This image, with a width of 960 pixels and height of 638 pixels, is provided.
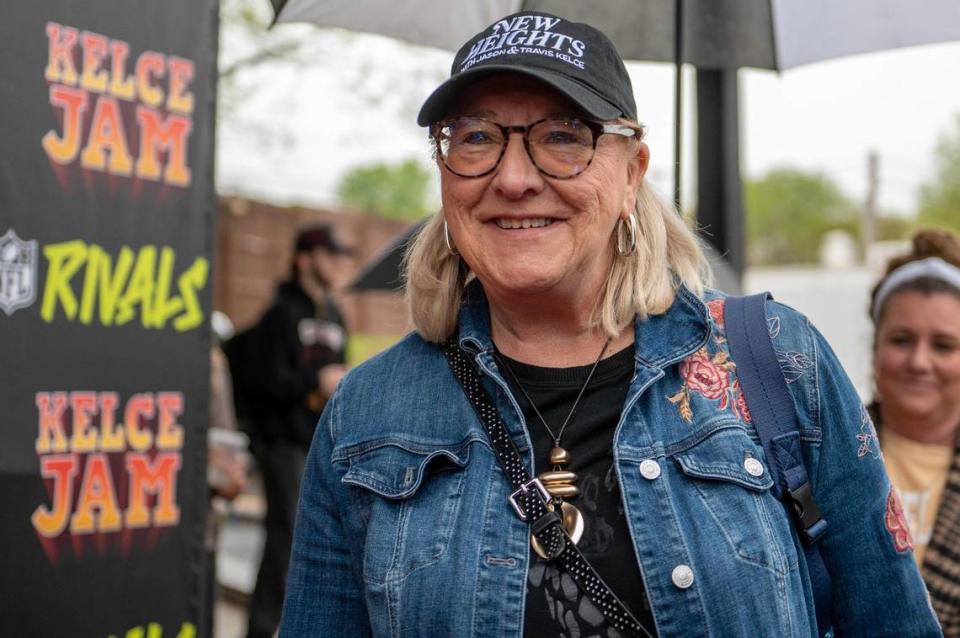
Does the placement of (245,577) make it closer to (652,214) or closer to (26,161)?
(26,161)

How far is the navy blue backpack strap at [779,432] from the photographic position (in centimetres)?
186

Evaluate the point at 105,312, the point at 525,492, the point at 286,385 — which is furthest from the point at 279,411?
the point at 525,492

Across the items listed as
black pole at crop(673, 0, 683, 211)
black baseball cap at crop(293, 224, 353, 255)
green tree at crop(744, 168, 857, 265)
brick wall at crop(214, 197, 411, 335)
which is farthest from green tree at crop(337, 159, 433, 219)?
black pole at crop(673, 0, 683, 211)

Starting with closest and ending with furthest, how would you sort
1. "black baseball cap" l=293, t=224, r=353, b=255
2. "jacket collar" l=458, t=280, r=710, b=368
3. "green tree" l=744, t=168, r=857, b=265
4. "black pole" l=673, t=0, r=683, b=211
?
"jacket collar" l=458, t=280, r=710, b=368 < "black pole" l=673, t=0, r=683, b=211 < "black baseball cap" l=293, t=224, r=353, b=255 < "green tree" l=744, t=168, r=857, b=265

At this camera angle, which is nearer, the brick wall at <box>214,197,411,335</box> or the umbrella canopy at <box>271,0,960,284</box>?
the umbrella canopy at <box>271,0,960,284</box>

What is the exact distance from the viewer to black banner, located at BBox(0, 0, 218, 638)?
9.64 feet

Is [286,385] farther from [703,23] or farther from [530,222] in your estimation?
[530,222]

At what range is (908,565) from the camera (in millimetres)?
1917

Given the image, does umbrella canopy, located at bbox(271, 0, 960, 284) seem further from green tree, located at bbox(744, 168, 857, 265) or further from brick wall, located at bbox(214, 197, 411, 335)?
green tree, located at bbox(744, 168, 857, 265)

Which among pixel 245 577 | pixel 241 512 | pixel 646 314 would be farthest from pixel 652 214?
pixel 241 512

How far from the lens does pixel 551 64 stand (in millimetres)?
1894

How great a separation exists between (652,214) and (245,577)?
281 inches

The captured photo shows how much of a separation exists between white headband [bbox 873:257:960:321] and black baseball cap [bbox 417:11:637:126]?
1.66m

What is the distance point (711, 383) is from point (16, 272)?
1892mm
